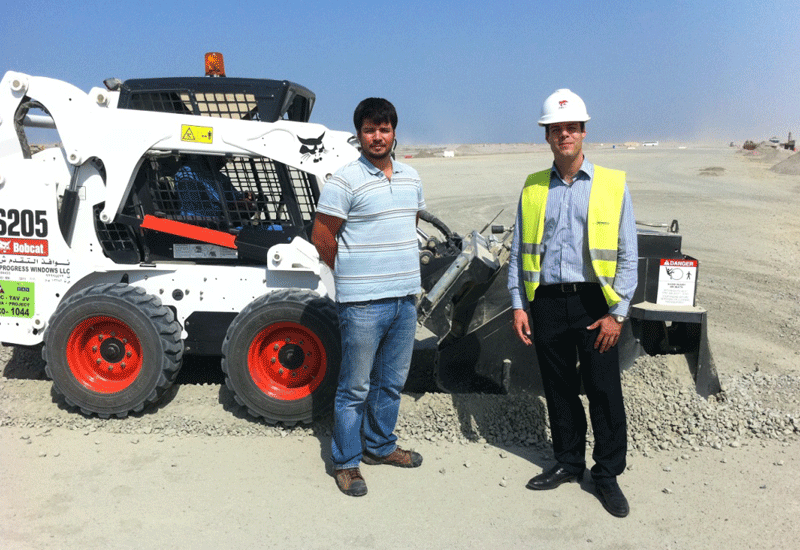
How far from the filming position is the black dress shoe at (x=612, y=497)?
3.53 meters

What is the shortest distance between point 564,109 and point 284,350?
2.26 meters

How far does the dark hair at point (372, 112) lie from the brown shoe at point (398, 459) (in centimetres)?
177

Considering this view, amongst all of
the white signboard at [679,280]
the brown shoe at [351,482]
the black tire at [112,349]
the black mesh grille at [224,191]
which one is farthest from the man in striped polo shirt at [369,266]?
the white signboard at [679,280]

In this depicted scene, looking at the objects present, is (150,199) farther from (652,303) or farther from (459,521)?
(652,303)

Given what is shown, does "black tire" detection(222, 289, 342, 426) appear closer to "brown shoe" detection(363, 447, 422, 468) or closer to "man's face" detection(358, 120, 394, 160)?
"brown shoe" detection(363, 447, 422, 468)

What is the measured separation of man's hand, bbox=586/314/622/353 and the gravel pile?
1066mm

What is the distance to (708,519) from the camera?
3.53 meters

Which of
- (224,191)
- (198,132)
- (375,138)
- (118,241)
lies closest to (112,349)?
(118,241)

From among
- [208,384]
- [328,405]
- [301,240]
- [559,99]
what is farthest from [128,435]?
[559,99]

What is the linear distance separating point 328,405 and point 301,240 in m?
1.03

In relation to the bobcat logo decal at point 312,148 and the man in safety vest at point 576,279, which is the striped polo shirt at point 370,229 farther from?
the bobcat logo decal at point 312,148

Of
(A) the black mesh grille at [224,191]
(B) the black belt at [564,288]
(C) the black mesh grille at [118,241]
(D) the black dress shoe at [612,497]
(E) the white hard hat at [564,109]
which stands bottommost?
(D) the black dress shoe at [612,497]

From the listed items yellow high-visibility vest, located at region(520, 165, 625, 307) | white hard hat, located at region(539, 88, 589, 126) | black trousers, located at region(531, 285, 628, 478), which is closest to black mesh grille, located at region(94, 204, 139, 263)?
black trousers, located at region(531, 285, 628, 478)

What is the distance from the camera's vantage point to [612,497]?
3.57 meters
